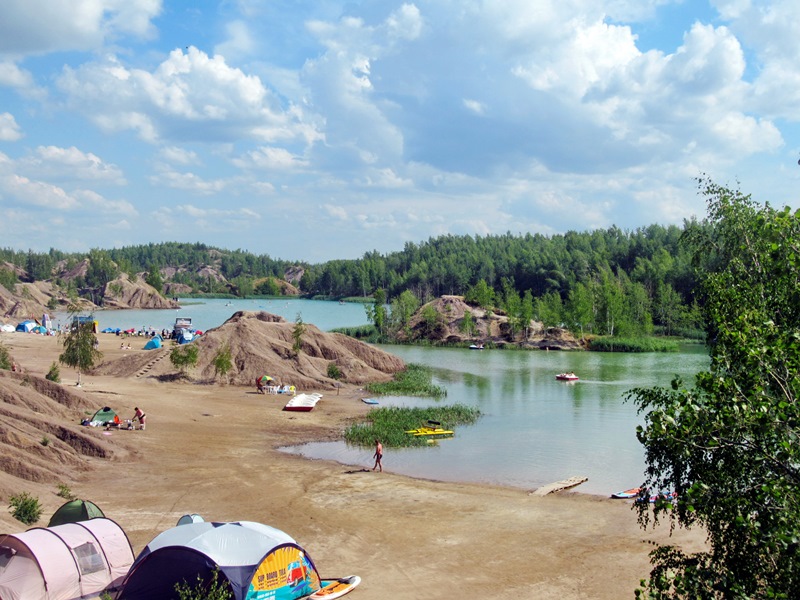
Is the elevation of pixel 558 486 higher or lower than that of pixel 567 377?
lower

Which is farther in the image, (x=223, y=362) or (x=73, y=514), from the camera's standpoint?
(x=223, y=362)

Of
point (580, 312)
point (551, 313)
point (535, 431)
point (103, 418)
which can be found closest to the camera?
point (103, 418)

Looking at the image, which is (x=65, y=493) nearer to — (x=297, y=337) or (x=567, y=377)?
(x=297, y=337)

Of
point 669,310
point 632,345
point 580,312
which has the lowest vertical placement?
point 632,345

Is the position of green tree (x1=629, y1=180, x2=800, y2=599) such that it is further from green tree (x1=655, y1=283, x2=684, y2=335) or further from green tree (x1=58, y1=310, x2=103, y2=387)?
green tree (x1=655, y1=283, x2=684, y2=335)

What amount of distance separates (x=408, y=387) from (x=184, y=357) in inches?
742

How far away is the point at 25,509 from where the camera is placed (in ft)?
67.5

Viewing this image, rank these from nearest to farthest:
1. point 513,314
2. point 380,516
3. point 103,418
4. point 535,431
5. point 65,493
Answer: point 65,493 < point 380,516 < point 103,418 < point 535,431 < point 513,314

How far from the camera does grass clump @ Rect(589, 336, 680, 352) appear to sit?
96.9 meters

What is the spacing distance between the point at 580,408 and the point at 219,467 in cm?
2960

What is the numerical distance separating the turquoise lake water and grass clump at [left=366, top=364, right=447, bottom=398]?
153 centimetres

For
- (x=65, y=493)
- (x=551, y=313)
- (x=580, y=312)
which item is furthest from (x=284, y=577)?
(x=551, y=313)

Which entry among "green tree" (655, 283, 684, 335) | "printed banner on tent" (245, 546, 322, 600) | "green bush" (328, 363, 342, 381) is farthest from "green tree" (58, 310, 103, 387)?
"green tree" (655, 283, 684, 335)

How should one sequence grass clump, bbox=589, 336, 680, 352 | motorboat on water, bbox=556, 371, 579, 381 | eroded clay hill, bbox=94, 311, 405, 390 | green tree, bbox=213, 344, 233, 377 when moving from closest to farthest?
green tree, bbox=213, 344, 233, 377 < eroded clay hill, bbox=94, 311, 405, 390 < motorboat on water, bbox=556, 371, 579, 381 < grass clump, bbox=589, 336, 680, 352
